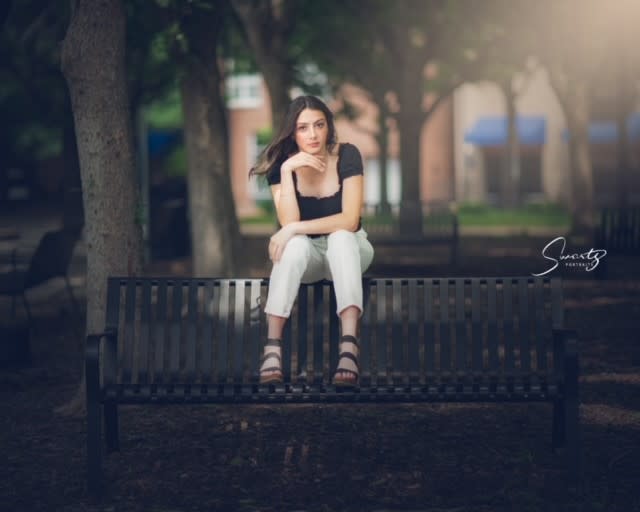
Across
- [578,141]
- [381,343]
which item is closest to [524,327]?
[381,343]

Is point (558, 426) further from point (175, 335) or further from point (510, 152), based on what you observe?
point (510, 152)

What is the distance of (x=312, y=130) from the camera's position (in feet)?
19.6

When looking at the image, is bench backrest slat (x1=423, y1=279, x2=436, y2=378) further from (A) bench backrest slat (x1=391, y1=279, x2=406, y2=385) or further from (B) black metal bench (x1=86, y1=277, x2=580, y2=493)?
(A) bench backrest slat (x1=391, y1=279, x2=406, y2=385)

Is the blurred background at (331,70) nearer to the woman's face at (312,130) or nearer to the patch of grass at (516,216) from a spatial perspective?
the patch of grass at (516,216)

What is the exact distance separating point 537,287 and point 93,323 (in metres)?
2.73

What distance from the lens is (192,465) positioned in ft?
19.5

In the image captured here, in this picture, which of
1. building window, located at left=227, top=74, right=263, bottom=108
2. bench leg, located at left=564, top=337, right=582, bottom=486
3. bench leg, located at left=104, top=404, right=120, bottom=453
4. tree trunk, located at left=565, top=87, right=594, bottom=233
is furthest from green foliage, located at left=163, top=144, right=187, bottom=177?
bench leg, located at left=564, top=337, right=582, bottom=486

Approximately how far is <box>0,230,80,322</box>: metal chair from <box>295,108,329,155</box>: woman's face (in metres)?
4.15

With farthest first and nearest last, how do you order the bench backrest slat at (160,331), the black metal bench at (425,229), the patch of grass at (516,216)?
the patch of grass at (516,216), the black metal bench at (425,229), the bench backrest slat at (160,331)

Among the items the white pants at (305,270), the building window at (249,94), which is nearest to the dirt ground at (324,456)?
the white pants at (305,270)

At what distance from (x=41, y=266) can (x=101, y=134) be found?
3.51 m

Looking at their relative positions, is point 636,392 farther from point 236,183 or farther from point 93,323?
point 236,183

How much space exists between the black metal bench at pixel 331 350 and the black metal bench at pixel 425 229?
9.47m

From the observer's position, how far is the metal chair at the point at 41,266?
32.1ft
